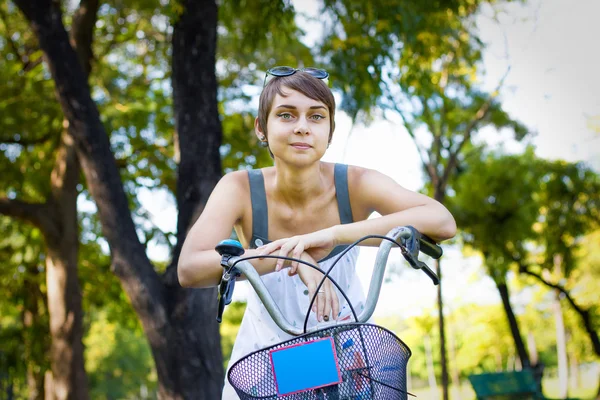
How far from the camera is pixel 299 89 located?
6.79ft

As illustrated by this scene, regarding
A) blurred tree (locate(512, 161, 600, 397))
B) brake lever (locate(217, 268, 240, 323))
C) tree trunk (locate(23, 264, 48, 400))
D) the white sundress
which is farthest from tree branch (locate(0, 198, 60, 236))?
blurred tree (locate(512, 161, 600, 397))

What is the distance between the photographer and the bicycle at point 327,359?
1478 millimetres

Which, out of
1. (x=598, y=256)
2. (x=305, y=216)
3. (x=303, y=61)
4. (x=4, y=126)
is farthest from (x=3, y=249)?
(x=598, y=256)

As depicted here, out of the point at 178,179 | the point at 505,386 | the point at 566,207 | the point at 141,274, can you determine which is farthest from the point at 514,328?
the point at 141,274

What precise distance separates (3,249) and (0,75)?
145 inches

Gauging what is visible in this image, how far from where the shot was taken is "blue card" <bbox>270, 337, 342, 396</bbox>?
1467mm

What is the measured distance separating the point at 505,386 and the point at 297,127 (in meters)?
9.98

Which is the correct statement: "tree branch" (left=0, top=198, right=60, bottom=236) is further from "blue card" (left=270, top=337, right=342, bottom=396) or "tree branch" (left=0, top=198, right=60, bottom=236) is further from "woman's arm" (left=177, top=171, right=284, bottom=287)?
"blue card" (left=270, top=337, right=342, bottom=396)

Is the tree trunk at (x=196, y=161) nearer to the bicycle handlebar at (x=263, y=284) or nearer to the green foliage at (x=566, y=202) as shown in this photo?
the bicycle handlebar at (x=263, y=284)

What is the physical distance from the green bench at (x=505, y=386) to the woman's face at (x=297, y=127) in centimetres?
946

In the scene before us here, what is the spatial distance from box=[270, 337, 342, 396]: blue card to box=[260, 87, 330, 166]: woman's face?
2.50 feet

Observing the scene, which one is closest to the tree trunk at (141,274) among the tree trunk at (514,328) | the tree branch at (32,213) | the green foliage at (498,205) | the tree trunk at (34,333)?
the tree branch at (32,213)

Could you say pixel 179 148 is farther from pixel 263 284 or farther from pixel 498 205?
pixel 498 205

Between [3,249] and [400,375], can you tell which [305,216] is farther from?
[3,249]
